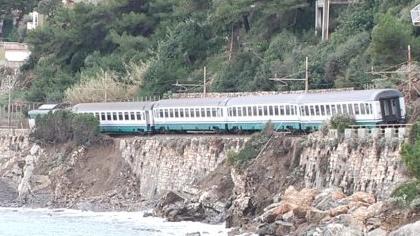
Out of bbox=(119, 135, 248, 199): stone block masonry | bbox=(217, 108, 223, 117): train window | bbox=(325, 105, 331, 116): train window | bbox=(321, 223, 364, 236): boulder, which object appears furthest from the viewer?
bbox=(217, 108, 223, 117): train window

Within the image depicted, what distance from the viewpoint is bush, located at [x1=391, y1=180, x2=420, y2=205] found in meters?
43.8

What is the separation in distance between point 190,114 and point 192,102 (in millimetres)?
619

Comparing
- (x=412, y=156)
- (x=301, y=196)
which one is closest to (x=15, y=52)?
(x=301, y=196)

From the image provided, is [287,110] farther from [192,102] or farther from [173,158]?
[173,158]

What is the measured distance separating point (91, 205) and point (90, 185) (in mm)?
3369

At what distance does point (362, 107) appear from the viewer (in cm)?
5653

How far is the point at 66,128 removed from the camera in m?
76.8

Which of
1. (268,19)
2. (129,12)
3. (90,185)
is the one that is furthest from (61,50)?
(90,185)

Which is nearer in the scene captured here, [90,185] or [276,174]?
[276,174]

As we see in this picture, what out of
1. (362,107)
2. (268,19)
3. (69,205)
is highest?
(268,19)

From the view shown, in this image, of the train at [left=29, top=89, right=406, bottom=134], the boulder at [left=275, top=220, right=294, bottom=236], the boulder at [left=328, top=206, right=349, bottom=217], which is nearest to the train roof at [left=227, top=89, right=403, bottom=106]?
the train at [left=29, top=89, right=406, bottom=134]

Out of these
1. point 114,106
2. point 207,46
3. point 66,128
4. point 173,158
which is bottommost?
point 173,158

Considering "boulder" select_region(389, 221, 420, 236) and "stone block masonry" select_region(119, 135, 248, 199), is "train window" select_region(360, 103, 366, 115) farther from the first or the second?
"boulder" select_region(389, 221, 420, 236)

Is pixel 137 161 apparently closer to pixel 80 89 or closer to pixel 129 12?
pixel 80 89
